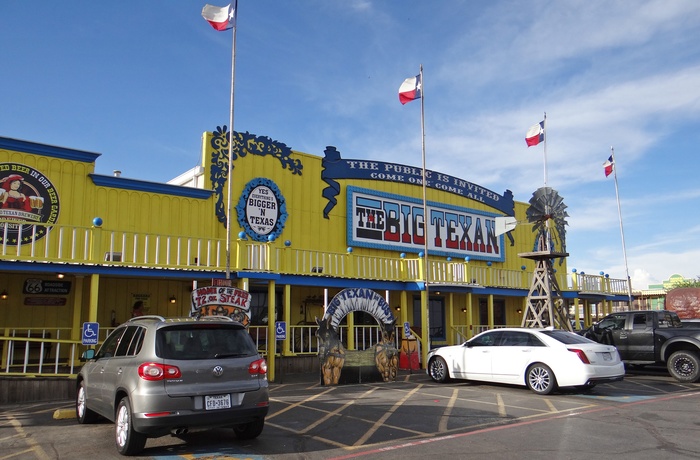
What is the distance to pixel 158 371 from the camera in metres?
6.50

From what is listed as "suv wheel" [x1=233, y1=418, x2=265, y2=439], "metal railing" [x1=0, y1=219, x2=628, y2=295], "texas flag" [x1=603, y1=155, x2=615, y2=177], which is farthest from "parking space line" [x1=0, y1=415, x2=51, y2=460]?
"texas flag" [x1=603, y1=155, x2=615, y2=177]

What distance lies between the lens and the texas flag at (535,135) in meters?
24.4

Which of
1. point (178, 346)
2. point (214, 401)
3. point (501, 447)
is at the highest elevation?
point (178, 346)

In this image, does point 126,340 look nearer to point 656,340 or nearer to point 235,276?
point 235,276

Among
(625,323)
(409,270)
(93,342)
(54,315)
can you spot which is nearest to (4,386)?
(93,342)

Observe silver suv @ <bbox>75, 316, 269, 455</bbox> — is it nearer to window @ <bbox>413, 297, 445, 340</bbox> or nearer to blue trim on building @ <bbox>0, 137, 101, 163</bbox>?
blue trim on building @ <bbox>0, 137, 101, 163</bbox>

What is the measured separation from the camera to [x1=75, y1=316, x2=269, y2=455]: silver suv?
645 centimetres

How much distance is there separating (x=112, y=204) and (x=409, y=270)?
9.40m

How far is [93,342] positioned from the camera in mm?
11109

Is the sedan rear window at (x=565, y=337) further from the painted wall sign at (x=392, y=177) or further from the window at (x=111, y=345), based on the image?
the painted wall sign at (x=392, y=177)

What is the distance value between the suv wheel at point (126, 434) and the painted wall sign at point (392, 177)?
45.7ft

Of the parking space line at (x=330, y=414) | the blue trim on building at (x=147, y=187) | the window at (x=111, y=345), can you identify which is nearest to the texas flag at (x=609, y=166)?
the blue trim on building at (x=147, y=187)

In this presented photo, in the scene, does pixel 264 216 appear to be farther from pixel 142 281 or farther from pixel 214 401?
pixel 214 401

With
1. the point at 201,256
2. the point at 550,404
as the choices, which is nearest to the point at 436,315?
the point at 201,256
